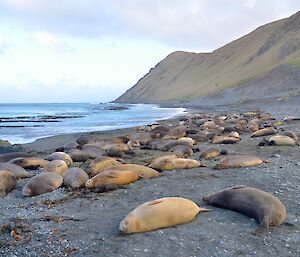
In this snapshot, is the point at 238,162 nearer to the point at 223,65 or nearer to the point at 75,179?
the point at 75,179

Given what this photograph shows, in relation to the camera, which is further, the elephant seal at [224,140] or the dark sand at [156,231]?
the elephant seal at [224,140]

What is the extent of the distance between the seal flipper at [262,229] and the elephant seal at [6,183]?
13.4 feet

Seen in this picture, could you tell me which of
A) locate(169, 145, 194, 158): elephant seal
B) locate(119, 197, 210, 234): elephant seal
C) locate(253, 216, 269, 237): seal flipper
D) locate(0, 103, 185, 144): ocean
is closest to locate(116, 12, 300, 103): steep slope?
locate(0, 103, 185, 144): ocean

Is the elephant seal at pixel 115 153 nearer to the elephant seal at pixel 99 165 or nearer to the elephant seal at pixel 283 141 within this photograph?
the elephant seal at pixel 99 165

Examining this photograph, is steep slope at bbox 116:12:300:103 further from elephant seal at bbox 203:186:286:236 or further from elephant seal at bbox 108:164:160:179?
elephant seal at bbox 203:186:286:236

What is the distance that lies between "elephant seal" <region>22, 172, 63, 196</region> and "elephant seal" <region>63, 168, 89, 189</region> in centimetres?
13

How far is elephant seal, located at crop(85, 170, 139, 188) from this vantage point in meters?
6.41

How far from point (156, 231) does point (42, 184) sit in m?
2.83

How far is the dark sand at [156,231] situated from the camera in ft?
12.6

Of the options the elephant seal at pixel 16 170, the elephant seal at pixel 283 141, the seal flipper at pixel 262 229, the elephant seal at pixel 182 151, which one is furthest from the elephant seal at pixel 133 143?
the seal flipper at pixel 262 229

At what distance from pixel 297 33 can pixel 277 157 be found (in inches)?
2987

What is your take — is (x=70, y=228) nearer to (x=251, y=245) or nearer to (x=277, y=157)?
(x=251, y=245)

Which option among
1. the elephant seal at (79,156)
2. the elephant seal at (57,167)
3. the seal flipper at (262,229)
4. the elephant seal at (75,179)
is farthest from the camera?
the elephant seal at (79,156)

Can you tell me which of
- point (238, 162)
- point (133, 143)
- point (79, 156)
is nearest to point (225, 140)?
point (133, 143)
